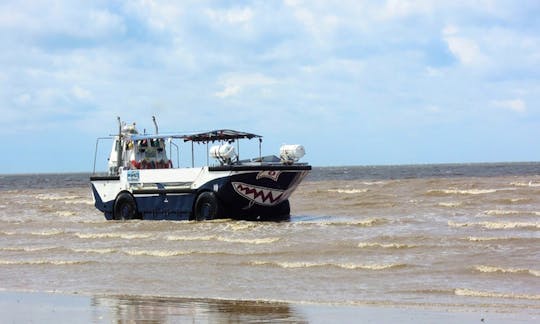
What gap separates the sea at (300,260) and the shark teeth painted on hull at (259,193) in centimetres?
84

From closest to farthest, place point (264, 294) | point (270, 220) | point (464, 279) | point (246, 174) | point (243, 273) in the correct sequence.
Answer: point (264, 294), point (464, 279), point (243, 273), point (246, 174), point (270, 220)

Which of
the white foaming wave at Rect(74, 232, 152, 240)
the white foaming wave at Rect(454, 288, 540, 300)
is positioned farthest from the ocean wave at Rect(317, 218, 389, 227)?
the white foaming wave at Rect(454, 288, 540, 300)

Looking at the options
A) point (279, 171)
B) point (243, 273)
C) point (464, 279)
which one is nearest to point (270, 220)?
point (279, 171)

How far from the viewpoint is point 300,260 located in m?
18.8

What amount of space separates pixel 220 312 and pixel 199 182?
1579cm

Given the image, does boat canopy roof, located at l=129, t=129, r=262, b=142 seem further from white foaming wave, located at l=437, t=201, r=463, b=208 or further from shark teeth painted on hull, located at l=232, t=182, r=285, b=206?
white foaming wave, located at l=437, t=201, r=463, b=208

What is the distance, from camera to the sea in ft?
44.9

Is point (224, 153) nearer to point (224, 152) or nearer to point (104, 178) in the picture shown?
point (224, 152)

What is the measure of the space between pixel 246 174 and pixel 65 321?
15.2 meters

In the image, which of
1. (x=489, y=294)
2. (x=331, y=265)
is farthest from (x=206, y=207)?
(x=489, y=294)

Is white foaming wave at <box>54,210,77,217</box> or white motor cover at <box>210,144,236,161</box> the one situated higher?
white motor cover at <box>210,144,236,161</box>

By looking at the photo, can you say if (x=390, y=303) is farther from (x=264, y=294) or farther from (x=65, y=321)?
(x=65, y=321)

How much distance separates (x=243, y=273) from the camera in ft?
56.2

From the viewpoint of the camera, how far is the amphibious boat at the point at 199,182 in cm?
2681
